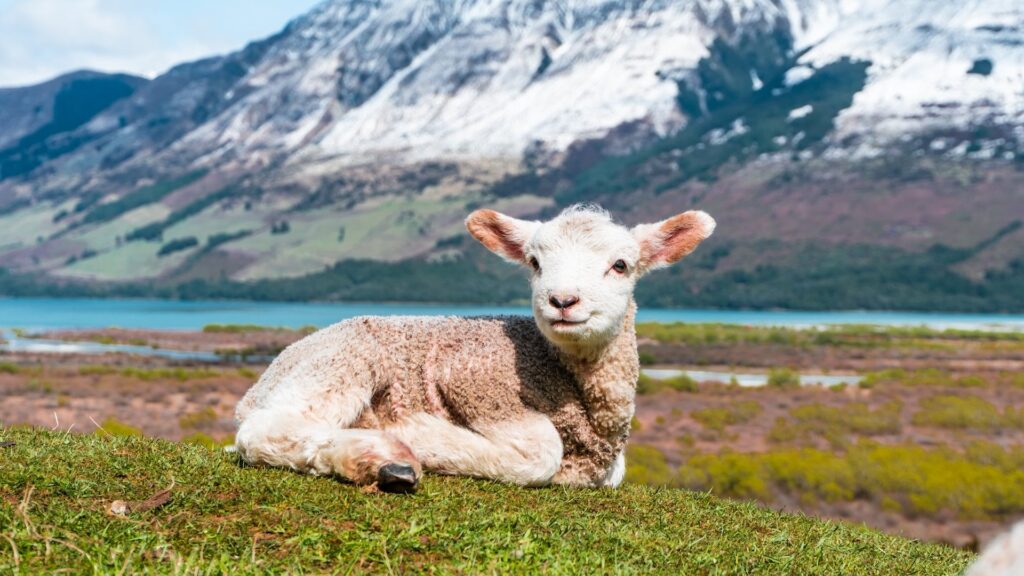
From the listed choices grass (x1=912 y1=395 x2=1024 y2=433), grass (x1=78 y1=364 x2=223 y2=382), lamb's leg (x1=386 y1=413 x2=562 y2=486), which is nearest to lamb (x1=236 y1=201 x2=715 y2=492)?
lamb's leg (x1=386 y1=413 x2=562 y2=486)

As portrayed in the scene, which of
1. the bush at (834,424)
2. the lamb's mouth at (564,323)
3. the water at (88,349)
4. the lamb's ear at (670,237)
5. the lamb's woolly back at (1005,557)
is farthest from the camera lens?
the water at (88,349)

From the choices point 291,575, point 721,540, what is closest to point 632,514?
point 721,540

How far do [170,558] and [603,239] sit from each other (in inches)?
198

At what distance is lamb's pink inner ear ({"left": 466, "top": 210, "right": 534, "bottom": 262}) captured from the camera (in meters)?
10.1

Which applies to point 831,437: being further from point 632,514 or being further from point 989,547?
point 989,547

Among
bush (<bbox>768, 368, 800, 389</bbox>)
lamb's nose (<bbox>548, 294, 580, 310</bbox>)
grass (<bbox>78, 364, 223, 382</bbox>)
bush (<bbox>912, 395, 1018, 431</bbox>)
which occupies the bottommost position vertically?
bush (<bbox>768, 368, 800, 389</bbox>)

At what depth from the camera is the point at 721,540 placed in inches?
286

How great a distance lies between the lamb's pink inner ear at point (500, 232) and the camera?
33.0ft

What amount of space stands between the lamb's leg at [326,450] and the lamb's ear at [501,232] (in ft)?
8.15

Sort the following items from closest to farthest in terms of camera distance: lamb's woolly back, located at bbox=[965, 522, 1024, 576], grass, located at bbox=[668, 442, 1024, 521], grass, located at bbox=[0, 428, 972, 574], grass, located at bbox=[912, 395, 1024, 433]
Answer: lamb's woolly back, located at bbox=[965, 522, 1024, 576] < grass, located at bbox=[0, 428, 972, 574] < grass, located at bbox=[668, 442, 1024, 521] < grass, located at bbox=[912, 395, 1024, 433]

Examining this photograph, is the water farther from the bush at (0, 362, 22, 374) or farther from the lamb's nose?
the lamb's nose

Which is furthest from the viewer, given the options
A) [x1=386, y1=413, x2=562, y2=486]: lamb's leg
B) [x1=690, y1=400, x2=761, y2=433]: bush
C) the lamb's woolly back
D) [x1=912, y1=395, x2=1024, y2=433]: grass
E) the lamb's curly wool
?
[x1=690, y1=400, x2=761, y2=433]: bush

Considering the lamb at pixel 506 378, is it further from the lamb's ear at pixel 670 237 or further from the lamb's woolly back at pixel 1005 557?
the lamb's woolly back at pixel 1005 557

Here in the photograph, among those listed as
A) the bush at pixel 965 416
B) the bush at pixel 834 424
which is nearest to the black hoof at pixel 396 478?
the bush at pixel 834 424
